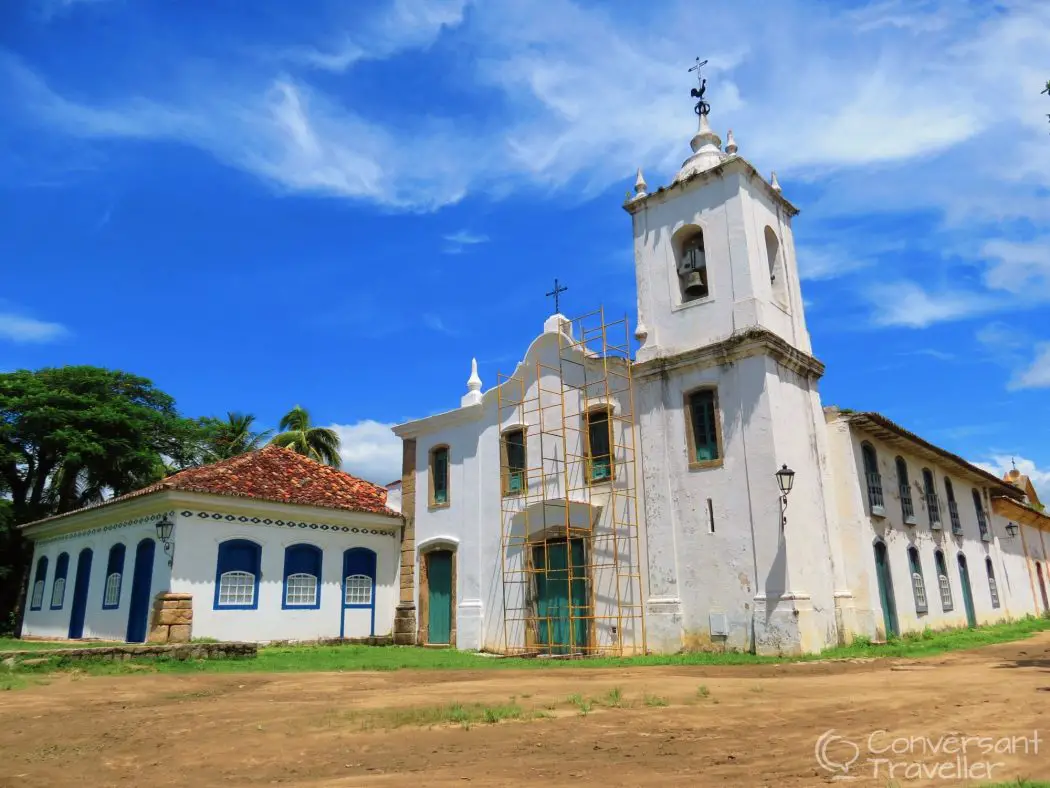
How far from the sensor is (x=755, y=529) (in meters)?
14.1

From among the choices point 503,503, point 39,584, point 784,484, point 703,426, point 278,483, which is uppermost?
point 703,426

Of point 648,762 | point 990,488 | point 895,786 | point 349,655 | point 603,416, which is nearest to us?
point 895,786

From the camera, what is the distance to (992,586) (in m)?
23.2

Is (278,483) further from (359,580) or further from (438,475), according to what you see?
(438,475)

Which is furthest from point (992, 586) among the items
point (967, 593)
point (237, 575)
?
point (237, 575)

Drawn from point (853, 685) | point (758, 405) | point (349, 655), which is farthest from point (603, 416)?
point (853, 685)

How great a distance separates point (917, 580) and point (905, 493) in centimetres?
205

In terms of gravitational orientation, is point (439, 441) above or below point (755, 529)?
above

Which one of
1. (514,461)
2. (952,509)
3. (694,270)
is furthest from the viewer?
(952,509)

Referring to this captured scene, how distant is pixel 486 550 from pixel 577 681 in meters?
8.18

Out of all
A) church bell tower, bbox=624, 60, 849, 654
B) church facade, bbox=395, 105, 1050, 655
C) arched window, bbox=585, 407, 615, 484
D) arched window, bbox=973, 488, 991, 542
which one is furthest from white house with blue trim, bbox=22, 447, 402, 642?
arched window, bbox=973, 488, 991, 542

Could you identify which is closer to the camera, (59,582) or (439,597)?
(439,597)

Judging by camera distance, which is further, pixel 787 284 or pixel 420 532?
→ pixel 420 532

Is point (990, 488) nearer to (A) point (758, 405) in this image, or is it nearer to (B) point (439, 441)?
(A) point (758, 405)
